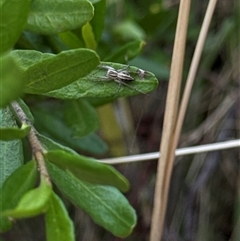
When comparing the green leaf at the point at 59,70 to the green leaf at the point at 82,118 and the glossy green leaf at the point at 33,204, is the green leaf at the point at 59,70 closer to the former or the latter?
the glossy green leaf at the point at 33,204

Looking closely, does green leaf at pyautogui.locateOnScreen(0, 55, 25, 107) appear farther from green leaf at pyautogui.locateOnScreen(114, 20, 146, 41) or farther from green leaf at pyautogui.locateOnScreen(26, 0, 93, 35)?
green leaf at pyautogui.locateOnScreen(114, 20, 146, 41)

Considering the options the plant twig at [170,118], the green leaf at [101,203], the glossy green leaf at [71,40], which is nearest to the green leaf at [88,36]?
the glossy green leaf at [71,40]

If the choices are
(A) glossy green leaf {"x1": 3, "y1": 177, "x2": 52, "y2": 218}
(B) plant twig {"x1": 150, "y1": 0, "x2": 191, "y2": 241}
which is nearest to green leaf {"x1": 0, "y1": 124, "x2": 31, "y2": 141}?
(A) glossy green leaf {"x1": 3, "y1": 177, "x2": 52, "y2": 218}

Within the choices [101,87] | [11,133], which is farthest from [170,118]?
[11,133]

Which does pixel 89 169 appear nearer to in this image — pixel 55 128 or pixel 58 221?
pixel 58 221

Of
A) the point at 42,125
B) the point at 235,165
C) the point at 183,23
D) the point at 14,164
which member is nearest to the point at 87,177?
the point at 14,164

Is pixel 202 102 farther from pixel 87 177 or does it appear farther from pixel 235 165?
pixel 87 177
